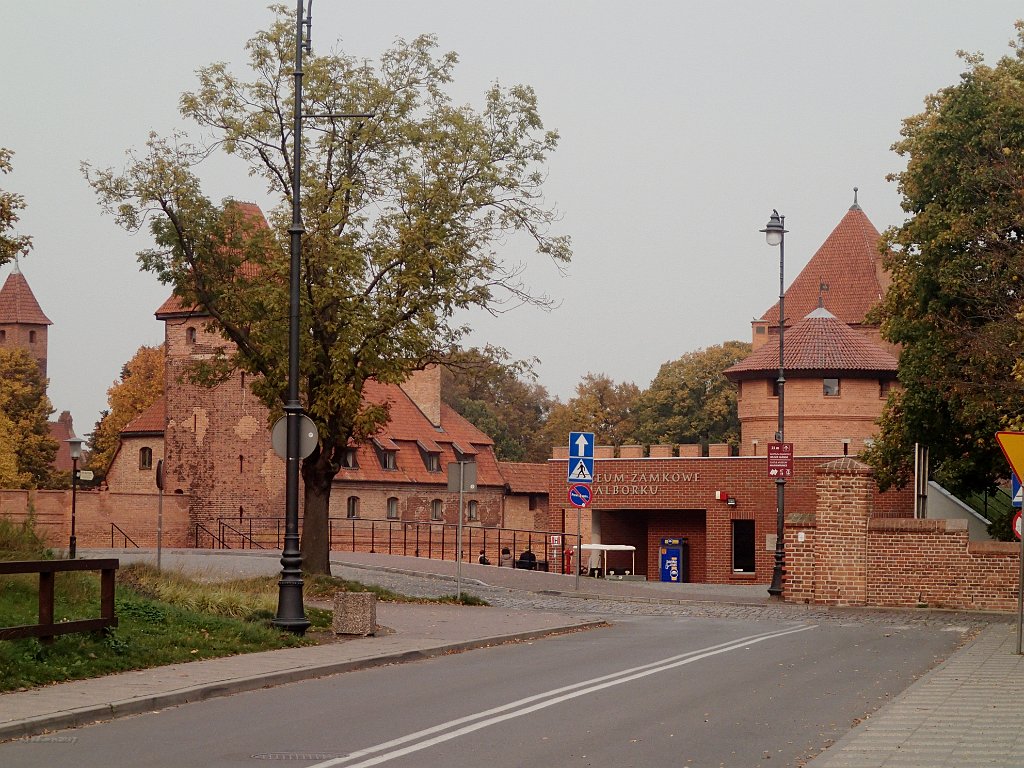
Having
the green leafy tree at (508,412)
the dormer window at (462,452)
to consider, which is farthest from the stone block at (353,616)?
the green leafy tree at (508,412)

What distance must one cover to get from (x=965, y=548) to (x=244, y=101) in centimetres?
1706

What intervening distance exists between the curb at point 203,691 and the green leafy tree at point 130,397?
236 ft

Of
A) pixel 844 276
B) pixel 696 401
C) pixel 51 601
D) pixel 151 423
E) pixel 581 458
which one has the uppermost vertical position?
pixel 844 276

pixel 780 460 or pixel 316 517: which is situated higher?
pixel 780 460

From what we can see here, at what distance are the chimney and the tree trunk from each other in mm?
56267

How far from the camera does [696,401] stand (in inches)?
3521

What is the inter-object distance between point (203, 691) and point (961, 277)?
78.7 ft

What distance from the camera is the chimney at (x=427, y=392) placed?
8600cm

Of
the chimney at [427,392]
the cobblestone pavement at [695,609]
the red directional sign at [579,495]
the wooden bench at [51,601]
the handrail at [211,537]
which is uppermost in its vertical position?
the chimney at [427,392]

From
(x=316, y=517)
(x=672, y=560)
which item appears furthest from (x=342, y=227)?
(x=672, y=560)

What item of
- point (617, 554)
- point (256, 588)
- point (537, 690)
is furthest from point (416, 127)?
point (617, 554)

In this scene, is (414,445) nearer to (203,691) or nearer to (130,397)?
(130,397)

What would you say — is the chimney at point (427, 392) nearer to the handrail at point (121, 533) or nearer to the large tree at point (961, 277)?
the handrail at point (121, 533)

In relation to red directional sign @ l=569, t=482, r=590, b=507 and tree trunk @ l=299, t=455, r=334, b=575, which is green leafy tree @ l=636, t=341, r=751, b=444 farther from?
tree trunk @ l=299, t=455, r=334, b=575
